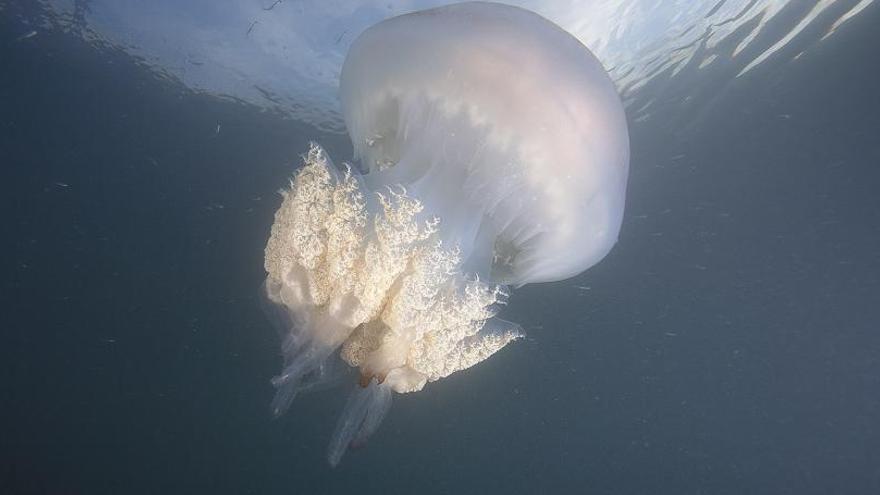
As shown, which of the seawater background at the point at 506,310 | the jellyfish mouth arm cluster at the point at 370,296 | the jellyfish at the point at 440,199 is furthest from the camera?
the seawater background at the point at 506,310

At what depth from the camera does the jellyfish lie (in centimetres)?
293

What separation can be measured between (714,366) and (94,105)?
20497 millimetres

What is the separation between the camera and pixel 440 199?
322 centimetres

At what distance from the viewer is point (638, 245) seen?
12.8m

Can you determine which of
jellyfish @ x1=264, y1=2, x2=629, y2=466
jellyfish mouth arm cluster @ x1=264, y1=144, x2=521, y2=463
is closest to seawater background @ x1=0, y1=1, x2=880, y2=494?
jellyfish @ x1=264, y1=2, x2=629, y2=466

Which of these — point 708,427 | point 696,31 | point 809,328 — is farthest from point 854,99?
point 708,427

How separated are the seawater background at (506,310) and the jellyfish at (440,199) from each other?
6.66 meters

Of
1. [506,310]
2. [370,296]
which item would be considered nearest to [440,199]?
[370,296]

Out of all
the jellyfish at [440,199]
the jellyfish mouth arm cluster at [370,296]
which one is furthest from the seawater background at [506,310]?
Answer: the jellyfish mouth arm cluster at [370,296]

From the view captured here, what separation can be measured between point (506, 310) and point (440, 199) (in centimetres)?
1062

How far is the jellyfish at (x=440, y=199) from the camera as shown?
2.93 metres

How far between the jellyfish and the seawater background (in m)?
6.66

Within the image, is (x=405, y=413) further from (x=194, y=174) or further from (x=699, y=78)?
(x=699, y=78)

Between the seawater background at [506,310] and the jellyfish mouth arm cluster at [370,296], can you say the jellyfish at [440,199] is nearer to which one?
the jellyfish mouth arm cluster at [370,296]
